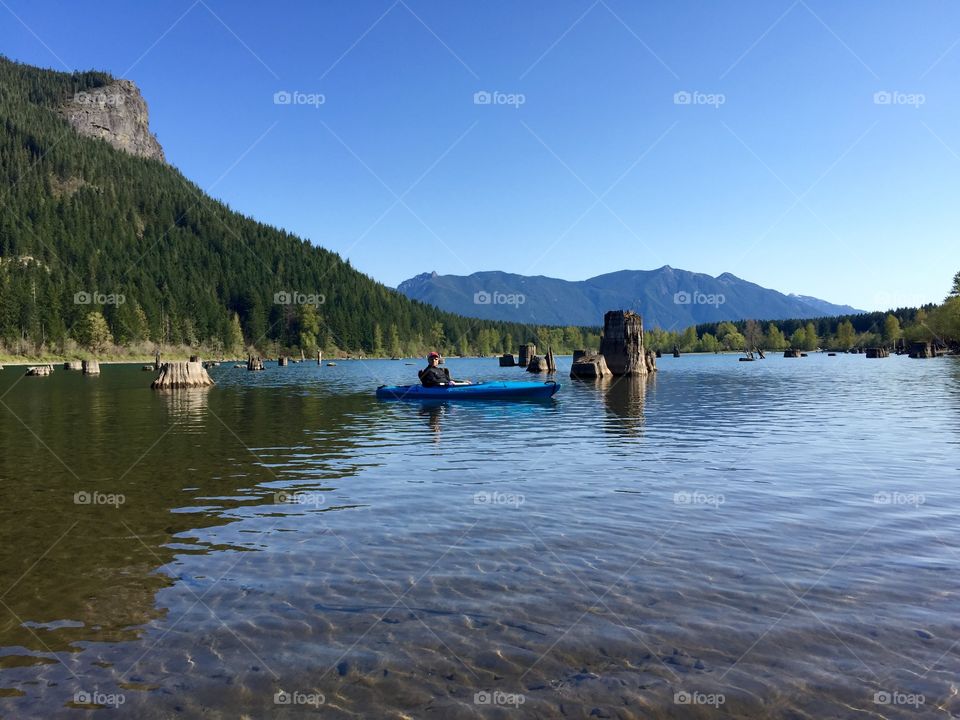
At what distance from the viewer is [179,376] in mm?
63000

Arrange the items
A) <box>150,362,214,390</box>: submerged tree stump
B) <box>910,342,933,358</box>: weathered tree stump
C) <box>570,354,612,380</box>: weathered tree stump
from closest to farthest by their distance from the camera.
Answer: <box>150,362,214,390</box>: submerged tree stump
<box>570,354,612,380</box>: weathered tree stump
<box>910,342,933,358</box>: weathered tree stump

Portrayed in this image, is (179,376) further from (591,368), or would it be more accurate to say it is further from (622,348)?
(622,348)

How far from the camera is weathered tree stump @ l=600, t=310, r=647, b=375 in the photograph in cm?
7738

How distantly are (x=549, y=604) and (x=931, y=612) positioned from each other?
475cm

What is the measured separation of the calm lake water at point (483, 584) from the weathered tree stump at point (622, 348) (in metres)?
55.3

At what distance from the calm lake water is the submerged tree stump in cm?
4115

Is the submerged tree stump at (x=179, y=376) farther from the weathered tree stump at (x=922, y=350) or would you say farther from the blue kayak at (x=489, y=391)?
the weathered tree stump at (x=922, y=350)

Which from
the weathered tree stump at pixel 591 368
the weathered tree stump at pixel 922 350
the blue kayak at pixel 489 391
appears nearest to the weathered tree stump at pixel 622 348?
the weathered tree stump at pixel 591 368

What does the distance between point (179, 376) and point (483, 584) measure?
201 ft

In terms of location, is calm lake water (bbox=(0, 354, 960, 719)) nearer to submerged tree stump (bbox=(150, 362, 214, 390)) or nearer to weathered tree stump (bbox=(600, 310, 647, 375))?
submerged tree stump (bbox=(150, 362, 214, 390))

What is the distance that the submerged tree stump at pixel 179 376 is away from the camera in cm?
6138

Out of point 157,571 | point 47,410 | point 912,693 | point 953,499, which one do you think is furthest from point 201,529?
point 47,410

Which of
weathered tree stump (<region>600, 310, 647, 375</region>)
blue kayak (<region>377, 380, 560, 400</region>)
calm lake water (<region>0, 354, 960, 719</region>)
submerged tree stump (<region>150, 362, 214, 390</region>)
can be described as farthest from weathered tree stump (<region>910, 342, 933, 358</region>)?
submerged tree stump (<region>150, 362, 214, 390</region>)

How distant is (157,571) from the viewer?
10.2 metres
